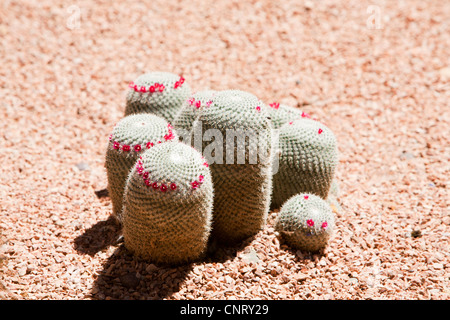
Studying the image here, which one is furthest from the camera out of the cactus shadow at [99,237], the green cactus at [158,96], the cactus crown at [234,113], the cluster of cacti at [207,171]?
the green cactus at [158,96]

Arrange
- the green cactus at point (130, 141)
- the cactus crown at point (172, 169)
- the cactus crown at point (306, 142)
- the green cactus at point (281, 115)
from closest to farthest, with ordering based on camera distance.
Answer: the cactus crown at point (172, 169)
the green cactus at point (130, 141)
the cactus crown at point (306, 142)
the green cactus at point (281, 115)

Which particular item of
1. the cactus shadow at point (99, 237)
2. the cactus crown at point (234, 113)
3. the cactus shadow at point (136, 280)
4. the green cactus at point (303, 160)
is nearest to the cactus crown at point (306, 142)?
the green cactus at point (303, 160)

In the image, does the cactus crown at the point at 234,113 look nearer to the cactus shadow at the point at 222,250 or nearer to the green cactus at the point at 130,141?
the green cactus at the point at 130,141

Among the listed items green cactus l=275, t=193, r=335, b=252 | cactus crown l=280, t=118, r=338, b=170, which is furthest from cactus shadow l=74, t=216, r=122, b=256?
cactus crown l=280, t=118, r=338, b=170

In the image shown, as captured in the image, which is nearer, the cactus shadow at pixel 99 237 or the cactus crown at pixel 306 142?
the cactus shadow at pixel 99 237

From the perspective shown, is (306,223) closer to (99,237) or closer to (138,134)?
(138,134)

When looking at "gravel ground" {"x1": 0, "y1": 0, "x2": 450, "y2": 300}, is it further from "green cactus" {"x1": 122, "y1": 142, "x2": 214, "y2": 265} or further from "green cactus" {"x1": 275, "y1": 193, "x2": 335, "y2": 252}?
"green cactus" {"x1": 122, "y1": 142, "x2": 214, "y2": 265}
